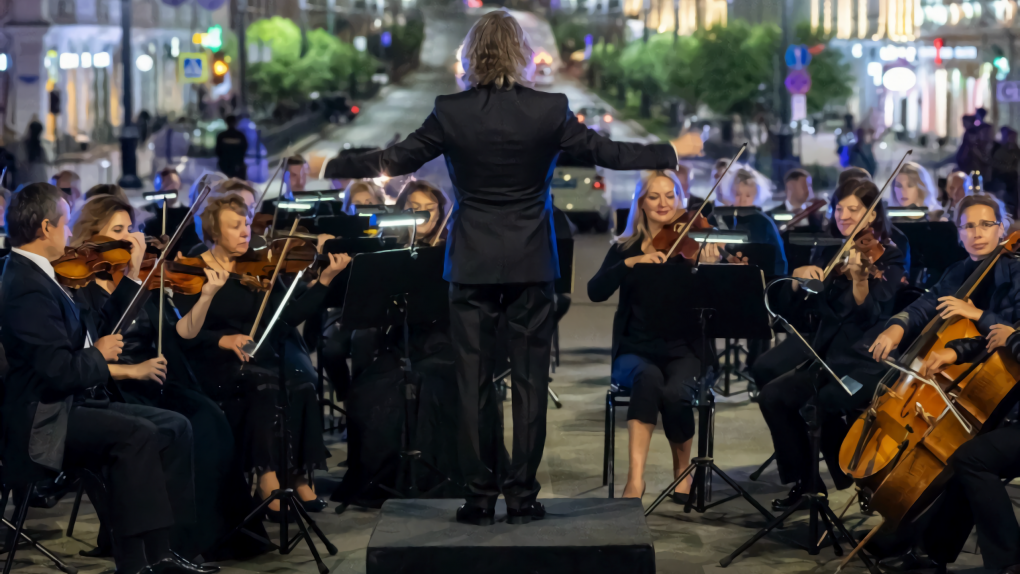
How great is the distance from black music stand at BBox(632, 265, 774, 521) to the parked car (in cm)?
1219

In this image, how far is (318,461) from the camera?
5.43 metres

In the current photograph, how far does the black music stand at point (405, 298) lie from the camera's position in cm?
511

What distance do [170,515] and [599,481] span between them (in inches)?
92.4

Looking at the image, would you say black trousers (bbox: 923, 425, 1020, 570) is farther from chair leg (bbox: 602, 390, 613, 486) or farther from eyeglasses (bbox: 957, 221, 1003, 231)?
chair leg (bbox: 602, 390, 613, 486)

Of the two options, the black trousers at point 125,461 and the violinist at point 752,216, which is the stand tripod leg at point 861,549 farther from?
the black trousers at point 125,461

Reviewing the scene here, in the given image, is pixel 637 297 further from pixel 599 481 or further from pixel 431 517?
pixel 431 517

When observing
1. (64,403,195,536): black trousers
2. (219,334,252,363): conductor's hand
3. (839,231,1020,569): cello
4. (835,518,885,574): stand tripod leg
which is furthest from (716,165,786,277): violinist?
Result: (64,403,195,536): black trousers

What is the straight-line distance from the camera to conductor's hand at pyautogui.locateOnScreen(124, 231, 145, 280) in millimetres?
4785

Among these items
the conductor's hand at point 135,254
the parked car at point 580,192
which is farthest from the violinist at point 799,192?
the parked car at point 580,192

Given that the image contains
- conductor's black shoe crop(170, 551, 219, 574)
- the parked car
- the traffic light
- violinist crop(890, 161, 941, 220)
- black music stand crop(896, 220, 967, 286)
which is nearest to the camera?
conductor's black shoe crop(170, 551, 219, 574)

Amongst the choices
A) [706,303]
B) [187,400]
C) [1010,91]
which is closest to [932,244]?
[706,303]

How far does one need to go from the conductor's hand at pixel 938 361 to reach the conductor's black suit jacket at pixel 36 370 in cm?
296

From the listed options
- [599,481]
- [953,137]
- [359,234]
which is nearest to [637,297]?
[599,481]

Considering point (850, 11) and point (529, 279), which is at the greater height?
point (850, 11)
